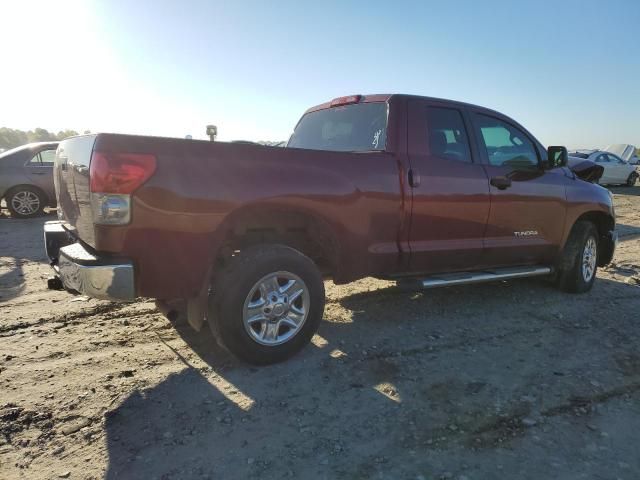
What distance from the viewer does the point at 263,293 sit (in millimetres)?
3174

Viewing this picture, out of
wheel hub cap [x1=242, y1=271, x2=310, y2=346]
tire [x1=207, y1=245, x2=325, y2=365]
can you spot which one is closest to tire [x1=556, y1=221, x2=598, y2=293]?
tire [x1=207, y1=245, x2=325, y2=365]

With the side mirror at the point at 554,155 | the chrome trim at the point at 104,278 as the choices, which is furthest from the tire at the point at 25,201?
the side mirror at the point at 554,155

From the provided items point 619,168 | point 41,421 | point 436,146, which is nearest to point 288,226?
point 436,146

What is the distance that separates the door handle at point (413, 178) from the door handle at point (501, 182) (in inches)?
36.7

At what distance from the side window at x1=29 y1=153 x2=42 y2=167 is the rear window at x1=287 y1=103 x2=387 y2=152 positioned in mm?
7387

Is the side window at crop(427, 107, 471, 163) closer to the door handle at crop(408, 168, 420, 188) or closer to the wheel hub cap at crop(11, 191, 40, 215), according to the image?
the door handle at crop(408, 168, 420, 188)

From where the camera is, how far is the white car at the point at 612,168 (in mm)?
19891

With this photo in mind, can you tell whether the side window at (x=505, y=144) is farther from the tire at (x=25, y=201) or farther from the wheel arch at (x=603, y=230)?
the tire at (x=25, y=201)

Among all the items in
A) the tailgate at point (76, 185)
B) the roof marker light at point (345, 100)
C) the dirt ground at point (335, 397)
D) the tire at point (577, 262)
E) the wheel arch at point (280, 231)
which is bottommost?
the dirt ground at point (335, 397)

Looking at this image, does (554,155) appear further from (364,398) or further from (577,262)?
(364,398)

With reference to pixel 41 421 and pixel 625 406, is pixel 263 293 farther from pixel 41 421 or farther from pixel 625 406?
pixel 625 406

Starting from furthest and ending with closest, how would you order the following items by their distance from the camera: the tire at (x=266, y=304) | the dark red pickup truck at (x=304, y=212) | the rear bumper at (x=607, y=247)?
the rear bumper at (x=607, y=247), the tire at (x=266, y=304), the dark red pickup truck at (x=304, y=212)

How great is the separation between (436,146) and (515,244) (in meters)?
1.39

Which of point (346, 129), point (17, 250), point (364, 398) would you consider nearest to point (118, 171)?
point (364, 398)
